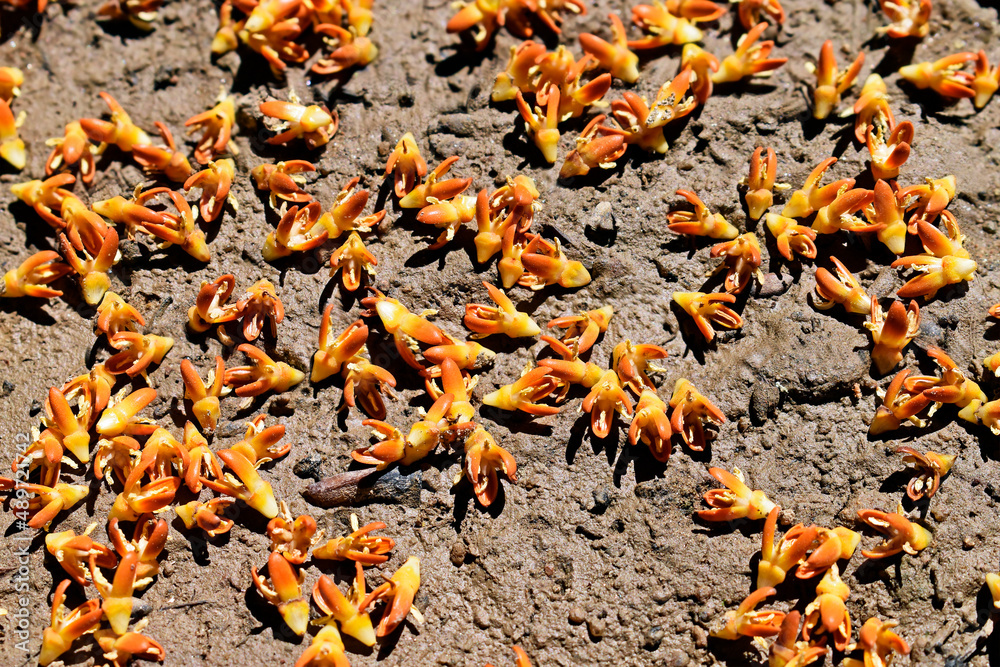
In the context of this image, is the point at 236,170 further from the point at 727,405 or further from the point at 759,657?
the point at 759,657

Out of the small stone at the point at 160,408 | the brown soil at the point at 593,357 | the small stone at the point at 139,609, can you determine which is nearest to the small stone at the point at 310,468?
the brown soil at the point at 593,357

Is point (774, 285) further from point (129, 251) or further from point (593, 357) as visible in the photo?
point (129, 251)

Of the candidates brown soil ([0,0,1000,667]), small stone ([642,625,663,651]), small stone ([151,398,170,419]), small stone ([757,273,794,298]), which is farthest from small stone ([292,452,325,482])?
small stone ([757,273,794,298])

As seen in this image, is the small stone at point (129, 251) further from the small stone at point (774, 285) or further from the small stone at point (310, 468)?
the small stone at point (774, 285)

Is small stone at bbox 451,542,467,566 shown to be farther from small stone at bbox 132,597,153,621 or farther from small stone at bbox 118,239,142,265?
small stone at bbox 118,239,142,265

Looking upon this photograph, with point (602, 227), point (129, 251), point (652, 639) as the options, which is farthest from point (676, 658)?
point (129, 251)

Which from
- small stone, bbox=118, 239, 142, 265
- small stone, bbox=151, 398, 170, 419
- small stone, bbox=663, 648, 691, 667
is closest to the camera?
small stone, bbox=663, 648, 691, 667

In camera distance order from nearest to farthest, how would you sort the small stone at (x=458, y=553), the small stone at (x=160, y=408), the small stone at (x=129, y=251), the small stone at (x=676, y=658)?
the small stone at (x=676, y=658)
the small stone at (x=458, y=553)
the small stone at (x=160, y=408)
the small stone at (x=129, y=251)
